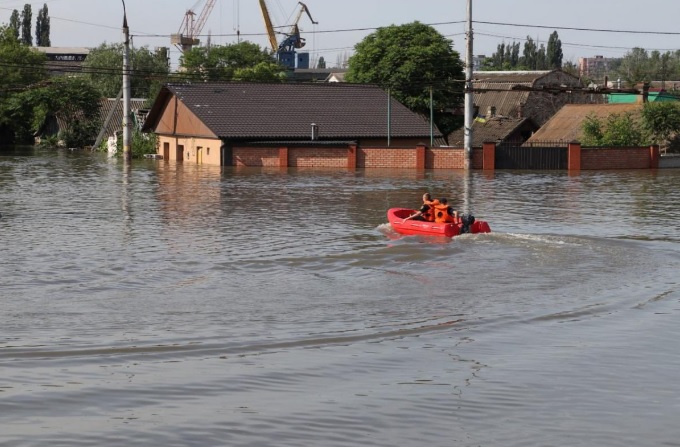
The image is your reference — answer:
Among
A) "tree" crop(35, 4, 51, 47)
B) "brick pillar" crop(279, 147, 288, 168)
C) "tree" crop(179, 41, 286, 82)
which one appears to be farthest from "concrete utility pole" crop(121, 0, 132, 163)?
"tree" crop(35, 4, 51, 47)

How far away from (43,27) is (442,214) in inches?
6320

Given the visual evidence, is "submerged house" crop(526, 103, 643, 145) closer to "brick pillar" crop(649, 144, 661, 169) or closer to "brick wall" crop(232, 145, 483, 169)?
"brick pillar" crop(649, 144, 661, 169)

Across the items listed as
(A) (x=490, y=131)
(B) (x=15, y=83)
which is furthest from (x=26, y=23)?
(A) (x=490, y=131)

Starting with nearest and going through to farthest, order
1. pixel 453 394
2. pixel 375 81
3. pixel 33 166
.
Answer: pixel 453 394 → pixel 33 166 → pixel 375 81

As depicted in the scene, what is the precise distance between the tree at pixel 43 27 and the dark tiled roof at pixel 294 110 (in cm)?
11834

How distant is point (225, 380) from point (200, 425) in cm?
170

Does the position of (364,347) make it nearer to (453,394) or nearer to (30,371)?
(453,394)

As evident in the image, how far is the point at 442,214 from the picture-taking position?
25.3 metres

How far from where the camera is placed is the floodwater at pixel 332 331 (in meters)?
9.95

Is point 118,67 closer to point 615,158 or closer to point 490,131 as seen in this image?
point 490,131

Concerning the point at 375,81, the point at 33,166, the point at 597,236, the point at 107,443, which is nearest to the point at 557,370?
the point at 107,443

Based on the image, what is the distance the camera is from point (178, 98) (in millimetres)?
58781

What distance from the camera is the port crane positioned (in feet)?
484

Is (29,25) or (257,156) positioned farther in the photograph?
(29,25)
